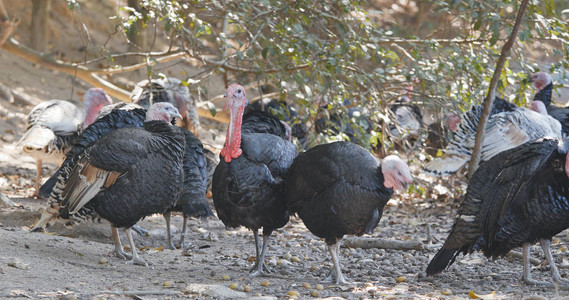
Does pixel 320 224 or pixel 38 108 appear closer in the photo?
pixel 320 224

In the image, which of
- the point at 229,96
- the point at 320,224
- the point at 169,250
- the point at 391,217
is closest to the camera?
the point at 320,224

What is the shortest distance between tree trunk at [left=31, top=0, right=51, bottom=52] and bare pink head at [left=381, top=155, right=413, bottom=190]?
10.0 metres

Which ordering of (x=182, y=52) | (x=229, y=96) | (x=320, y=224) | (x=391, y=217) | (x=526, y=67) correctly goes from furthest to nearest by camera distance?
(x=391, y=217) < (x=182, y=52) < (x=526, y=67) < (x=229, y=96) < (x=320, y=224)

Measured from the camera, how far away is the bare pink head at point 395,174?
426 centimetres

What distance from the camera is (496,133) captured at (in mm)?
7465

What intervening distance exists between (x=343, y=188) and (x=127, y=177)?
1.62m

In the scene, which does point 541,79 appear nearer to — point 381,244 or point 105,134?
point 381,244

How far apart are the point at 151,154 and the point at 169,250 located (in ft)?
4.01

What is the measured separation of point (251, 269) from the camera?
4980 millimetres

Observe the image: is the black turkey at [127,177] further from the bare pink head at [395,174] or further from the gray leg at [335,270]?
the bare pink head at [395,174]

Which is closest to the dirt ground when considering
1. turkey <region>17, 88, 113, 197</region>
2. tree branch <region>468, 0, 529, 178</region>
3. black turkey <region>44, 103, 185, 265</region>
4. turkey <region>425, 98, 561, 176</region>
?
black turkey <region>44, 103, 185, 265</region>

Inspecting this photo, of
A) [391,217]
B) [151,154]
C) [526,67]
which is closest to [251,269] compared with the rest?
[151,154]

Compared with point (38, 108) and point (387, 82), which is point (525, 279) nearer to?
point (387, 82)

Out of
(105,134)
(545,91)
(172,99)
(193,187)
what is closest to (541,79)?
(545,91)
